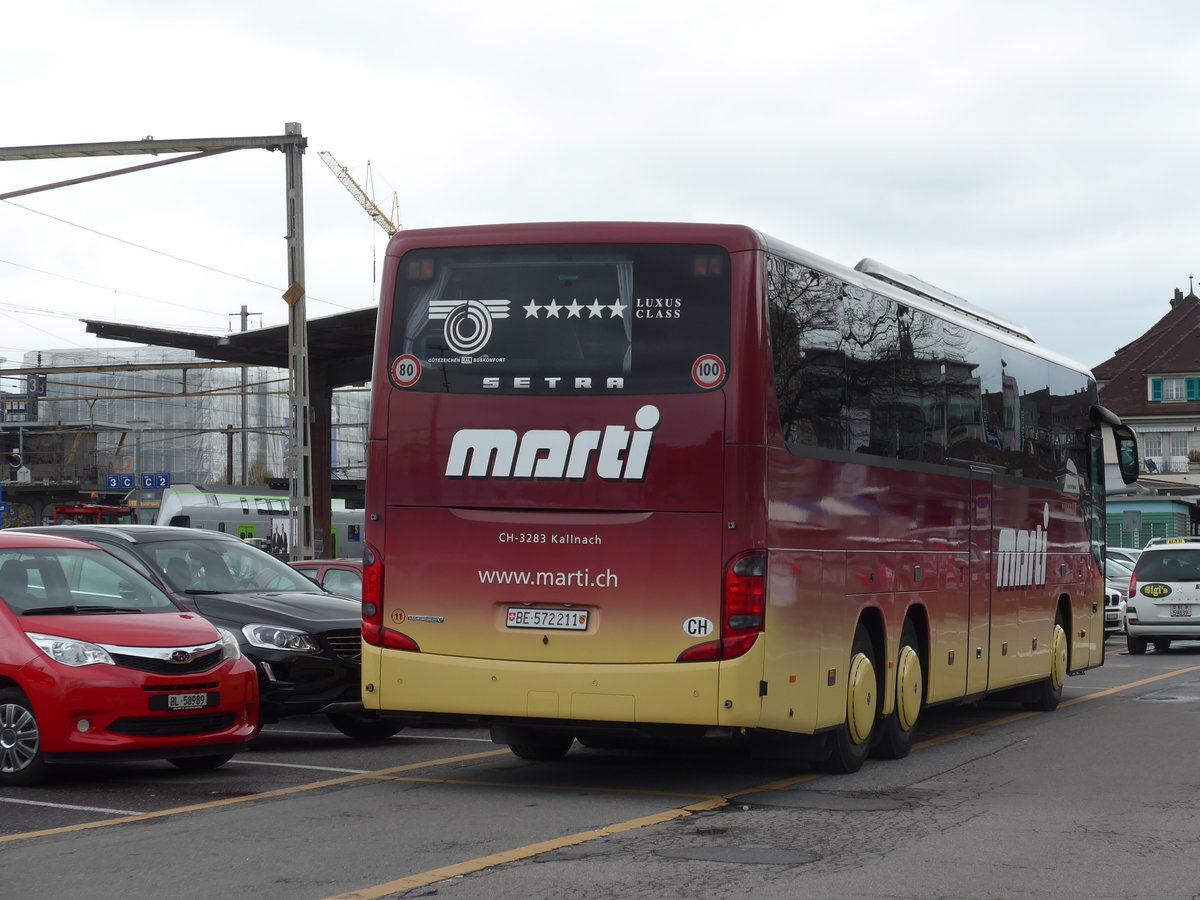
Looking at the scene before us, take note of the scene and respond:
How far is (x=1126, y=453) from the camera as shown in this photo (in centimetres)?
1900

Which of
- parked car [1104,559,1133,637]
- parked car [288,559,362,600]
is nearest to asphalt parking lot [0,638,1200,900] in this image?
parked car [288,559,362,600]

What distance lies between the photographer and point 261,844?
26.6ft

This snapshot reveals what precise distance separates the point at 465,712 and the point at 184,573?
4.39 m

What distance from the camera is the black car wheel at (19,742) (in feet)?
33.6

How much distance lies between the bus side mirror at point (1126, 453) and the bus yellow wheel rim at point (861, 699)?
8467 millimetres

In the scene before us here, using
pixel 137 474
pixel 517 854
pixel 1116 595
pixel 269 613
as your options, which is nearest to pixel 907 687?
pixel 269 613

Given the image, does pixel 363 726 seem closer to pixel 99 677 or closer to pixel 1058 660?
pixel 99 677

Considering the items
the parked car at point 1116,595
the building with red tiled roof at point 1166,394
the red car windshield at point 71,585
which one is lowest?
the parked car at point 1116,595

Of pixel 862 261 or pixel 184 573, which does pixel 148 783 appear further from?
pixel 862 261

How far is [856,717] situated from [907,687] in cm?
126

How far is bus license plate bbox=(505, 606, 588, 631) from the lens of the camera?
9.93 meters

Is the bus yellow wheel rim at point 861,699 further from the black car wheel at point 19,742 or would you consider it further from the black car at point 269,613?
the black car wheel at point 19,742

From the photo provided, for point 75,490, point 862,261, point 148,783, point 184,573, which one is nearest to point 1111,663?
point 862,261

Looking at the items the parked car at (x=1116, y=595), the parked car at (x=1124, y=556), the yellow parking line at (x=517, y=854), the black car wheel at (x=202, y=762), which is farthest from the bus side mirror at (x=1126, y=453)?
the parked car at (x=1124, y=556)
